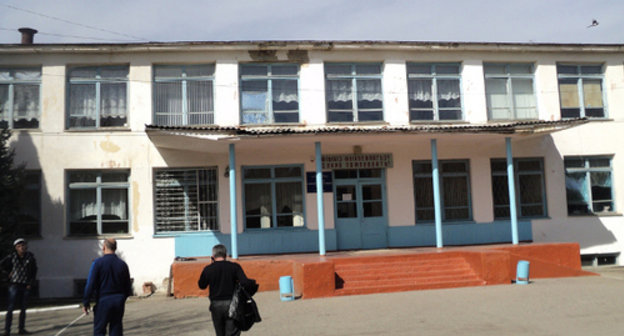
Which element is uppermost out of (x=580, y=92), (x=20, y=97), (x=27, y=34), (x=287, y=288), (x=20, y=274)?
(x=27, y=34)

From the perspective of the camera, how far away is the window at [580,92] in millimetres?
16344

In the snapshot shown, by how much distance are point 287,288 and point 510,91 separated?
31.4 feet

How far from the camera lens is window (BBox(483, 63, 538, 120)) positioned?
1609 centimetres

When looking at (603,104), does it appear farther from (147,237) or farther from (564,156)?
(147,237)

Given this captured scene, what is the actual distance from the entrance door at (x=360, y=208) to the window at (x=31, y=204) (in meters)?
8.19

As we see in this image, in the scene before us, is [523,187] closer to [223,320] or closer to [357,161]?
[357,161]

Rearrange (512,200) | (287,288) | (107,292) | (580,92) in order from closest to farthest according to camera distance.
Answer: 1. (107,292)
2. (287,288)
3. (512,200)
4. (580,92)

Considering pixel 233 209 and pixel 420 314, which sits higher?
pixel 233 209

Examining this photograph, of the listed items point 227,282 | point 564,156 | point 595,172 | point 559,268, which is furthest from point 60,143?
point 595,172

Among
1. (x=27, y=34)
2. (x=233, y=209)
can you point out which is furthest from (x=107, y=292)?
(x=27, y=34)

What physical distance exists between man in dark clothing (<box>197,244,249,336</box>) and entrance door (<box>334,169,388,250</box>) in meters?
8.88

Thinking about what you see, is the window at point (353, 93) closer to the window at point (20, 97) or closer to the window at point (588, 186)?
the window at point (588, 186)

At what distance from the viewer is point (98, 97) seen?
48.8ft

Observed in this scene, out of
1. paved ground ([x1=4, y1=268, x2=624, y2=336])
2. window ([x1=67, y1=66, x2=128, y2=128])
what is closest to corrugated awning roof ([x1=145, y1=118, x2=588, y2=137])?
window ([x1=67, y1=66, x2=128, y2=128])
